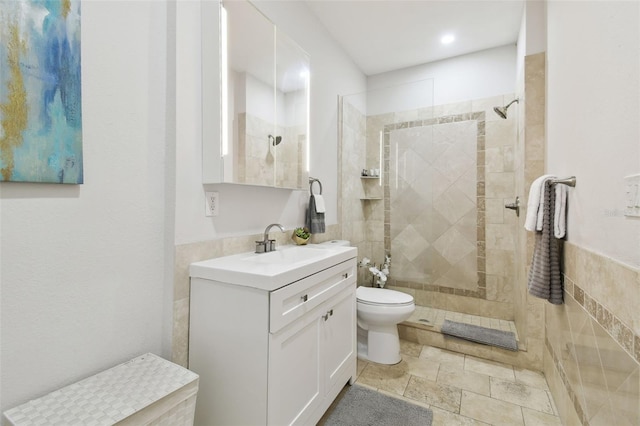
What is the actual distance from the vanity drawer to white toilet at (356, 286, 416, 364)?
1.72ft

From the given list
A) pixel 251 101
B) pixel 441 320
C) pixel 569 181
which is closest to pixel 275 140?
pixel 251 101

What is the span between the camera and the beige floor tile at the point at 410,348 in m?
2.37

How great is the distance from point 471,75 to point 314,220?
7.36 ft

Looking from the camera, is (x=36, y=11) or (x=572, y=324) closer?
(x=36, y=11)

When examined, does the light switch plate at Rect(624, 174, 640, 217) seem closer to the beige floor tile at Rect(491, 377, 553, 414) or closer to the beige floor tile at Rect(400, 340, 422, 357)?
the beige floor tile at Rect(491, 377, 553, 414)

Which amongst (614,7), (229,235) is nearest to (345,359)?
(229,235)

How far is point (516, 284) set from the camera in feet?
8.45

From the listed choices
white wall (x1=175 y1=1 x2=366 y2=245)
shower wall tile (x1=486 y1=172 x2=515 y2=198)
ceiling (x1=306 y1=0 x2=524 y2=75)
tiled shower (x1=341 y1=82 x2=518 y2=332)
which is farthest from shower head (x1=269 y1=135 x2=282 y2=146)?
shower wall tile (x1=486 y1=172 x2=515 y2=198)

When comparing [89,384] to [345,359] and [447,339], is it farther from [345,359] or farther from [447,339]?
[447,339]

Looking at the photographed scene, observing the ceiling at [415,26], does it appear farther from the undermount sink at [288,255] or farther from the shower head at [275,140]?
the undermount sink at [288,255]

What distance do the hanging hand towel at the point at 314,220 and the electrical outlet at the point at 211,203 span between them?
2.73 ft

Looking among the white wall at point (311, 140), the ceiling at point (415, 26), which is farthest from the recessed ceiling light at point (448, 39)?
the white wall at point (311, 140)

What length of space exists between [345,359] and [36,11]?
207 cm

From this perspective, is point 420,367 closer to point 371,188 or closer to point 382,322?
point 382,322
